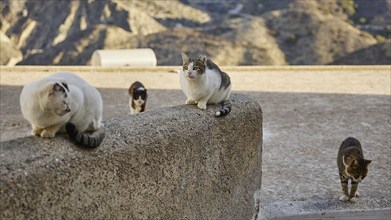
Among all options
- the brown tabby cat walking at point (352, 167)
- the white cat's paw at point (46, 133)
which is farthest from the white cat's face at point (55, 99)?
the brown tabby cat walking at point (352, 167)

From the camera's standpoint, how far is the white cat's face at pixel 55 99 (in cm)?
246

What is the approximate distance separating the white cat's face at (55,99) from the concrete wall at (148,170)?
213 mm

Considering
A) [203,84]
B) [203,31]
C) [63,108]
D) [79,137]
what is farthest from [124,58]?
[203,31]

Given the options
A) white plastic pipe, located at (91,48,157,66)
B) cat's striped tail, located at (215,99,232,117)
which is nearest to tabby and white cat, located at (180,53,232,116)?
cat's striped tail, located at (215,99,232,117)

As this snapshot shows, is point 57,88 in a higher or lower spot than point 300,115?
higher

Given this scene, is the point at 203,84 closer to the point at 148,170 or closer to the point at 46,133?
the point at 148,170

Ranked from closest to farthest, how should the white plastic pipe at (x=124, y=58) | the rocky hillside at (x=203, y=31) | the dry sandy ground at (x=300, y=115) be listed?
the dry sandy ground at (x=300, y=115) → the white plastic pipe at (x=124, y=58) → the rocky hillside at (x=203, y=31)

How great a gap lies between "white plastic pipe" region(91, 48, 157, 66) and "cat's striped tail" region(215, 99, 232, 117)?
8.04 meters

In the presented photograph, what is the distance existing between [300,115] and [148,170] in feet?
18.0

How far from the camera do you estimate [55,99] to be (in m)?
2.46

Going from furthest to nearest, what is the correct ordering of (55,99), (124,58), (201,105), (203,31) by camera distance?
(203,31), (124,58), (201,105), (55,99)

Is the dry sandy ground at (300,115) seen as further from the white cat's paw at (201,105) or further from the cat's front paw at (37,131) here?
the cat's front paw at (37,131)

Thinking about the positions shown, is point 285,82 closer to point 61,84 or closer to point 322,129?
point 322,129

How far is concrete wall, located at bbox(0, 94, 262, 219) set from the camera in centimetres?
245
